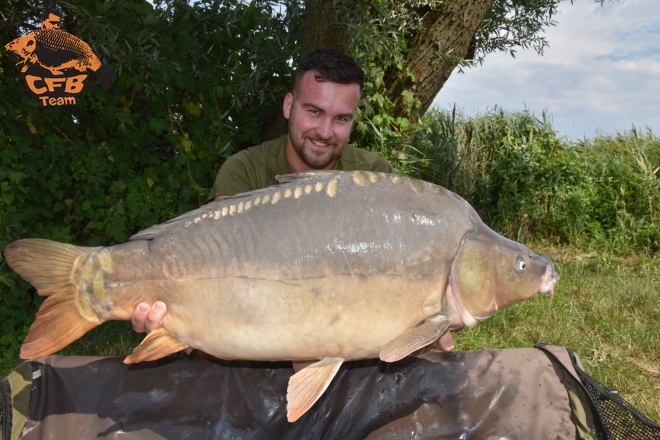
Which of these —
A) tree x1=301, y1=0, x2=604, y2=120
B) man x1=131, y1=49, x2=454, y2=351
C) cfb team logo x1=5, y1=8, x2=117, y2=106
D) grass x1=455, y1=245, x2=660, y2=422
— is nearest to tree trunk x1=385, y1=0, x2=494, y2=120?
tree x1=301, y1=0, x2=604, y2=120

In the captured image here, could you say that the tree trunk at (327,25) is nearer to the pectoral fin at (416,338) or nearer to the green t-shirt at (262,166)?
the green t-shirt at (262,166)

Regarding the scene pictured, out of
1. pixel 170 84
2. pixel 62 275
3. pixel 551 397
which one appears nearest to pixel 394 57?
pixel 170 84

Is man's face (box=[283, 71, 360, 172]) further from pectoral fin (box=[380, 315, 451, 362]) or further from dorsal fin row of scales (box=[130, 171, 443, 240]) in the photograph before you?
pectoral fin (box=[380, 315, 451, 362])

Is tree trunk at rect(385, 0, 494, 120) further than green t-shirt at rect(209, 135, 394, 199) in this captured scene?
Yes

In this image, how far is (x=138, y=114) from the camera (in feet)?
10.0

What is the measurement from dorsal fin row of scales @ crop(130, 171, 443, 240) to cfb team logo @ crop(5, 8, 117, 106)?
1645mm

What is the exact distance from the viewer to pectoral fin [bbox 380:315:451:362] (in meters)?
1.53

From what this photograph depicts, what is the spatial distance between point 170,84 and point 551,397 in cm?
246

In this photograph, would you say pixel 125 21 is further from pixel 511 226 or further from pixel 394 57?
pixel 511 226

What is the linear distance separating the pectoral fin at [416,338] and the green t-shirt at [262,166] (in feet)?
3.55

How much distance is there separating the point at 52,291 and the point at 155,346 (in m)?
0.35

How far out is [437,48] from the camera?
140 inches

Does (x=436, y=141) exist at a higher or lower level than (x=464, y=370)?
higher

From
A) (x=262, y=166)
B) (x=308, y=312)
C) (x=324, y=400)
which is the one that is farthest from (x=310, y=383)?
(x=262, y=166)
